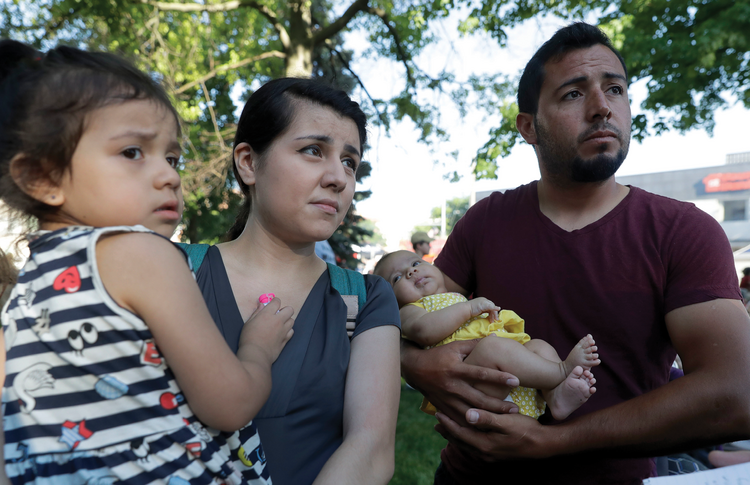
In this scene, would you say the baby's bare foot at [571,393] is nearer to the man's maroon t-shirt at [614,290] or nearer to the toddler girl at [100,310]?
the man's maroon t-shirt at [614,290]

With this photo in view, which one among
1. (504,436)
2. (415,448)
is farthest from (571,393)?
(415,448)

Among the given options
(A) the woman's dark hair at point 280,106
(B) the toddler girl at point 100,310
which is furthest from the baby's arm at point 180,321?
(A) the woman's dark hair at point 280,106

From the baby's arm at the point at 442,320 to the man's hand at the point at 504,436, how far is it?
A: 39 centimetres

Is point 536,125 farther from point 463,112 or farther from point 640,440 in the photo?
point 463,112

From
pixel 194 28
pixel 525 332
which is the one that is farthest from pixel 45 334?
pixel 194 28

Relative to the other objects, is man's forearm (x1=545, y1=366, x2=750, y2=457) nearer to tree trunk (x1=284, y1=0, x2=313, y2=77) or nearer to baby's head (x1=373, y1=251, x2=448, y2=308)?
baby's head (x1=373, y1=251, x2=448, y2=308)

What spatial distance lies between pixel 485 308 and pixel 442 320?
0.67 ft

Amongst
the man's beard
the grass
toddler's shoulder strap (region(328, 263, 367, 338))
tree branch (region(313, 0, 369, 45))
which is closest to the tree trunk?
tree branch (region(313, 0, 369, 45))

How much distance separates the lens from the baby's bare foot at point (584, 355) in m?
1.79

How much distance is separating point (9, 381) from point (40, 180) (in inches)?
17.7

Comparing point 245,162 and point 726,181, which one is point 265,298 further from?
point 726,181

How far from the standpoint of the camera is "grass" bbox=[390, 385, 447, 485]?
14.7ft

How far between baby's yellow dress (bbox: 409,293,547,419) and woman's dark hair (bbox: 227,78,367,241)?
0.93 m

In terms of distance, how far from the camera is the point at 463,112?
10.6 m
